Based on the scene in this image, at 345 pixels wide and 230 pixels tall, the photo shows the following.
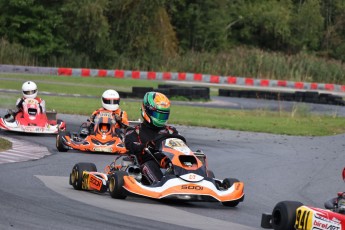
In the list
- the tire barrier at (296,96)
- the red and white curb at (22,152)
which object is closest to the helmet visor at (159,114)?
the red and white curb at (22,152)

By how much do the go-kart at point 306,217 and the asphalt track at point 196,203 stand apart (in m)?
0.68

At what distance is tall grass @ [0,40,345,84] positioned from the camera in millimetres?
41969

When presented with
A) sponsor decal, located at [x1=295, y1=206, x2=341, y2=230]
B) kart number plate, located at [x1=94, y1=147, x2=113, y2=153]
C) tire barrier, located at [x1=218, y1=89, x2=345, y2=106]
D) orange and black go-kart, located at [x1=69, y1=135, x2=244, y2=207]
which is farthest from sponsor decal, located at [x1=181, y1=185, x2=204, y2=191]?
tire barrier, located at [x1=218, y1=89, x2=345, y2=106]

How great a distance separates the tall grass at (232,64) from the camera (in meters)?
42.0

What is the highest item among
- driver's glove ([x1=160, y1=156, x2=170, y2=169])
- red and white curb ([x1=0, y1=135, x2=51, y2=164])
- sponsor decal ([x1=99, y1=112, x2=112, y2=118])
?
driver's glove ([x1=160, y1=156, x2=170, y2=169])

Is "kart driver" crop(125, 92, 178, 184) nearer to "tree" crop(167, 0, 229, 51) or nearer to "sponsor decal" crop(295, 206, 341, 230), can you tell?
"sponsor decal" crop(295, 206, 341, 230)

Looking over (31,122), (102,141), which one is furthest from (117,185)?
(31,122)

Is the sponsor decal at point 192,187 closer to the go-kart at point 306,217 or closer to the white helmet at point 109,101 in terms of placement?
the go-kart at point 306,217

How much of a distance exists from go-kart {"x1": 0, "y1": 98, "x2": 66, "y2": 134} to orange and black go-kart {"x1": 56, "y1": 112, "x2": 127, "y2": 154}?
1.98m

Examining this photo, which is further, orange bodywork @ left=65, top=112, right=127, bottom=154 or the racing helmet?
orange bodywork @ left=65, top=112, right=127, bottom=154

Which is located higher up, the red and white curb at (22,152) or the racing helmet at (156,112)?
the racing helmet at (156,112)

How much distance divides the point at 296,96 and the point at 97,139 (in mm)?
18460

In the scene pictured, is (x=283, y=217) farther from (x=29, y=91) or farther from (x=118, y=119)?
(x=29, y=91)

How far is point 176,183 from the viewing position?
29.0 feet
